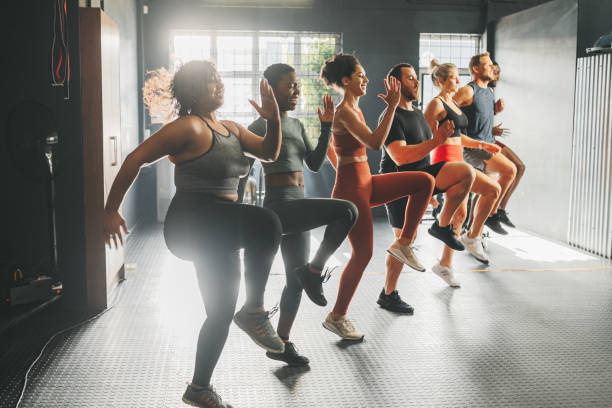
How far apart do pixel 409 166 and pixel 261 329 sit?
1918 millimetres

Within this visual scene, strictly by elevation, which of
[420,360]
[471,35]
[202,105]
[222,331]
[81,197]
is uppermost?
[471,35]

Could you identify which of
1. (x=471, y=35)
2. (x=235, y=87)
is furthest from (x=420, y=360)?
(x=471, y=35)

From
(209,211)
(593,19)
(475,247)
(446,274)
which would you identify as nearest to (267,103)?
(209,211)

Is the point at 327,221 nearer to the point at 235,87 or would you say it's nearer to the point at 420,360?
the point at 420,360

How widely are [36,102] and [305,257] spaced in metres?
2.31

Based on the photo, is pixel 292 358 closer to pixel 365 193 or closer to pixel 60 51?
pixel 365 193

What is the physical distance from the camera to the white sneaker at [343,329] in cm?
362

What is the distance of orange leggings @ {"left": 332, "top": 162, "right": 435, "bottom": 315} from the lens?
338cm

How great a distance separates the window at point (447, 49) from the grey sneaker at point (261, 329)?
735 cm

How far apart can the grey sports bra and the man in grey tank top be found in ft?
11.2

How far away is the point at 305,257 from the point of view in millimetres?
3049

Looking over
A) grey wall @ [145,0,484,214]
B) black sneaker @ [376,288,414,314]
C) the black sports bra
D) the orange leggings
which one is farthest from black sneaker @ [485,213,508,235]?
grey wall @ [145,0,484,214]

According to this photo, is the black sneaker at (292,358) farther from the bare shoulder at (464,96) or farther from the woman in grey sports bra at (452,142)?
the bare shoulder at (464,96)

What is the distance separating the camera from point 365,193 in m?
3.39
